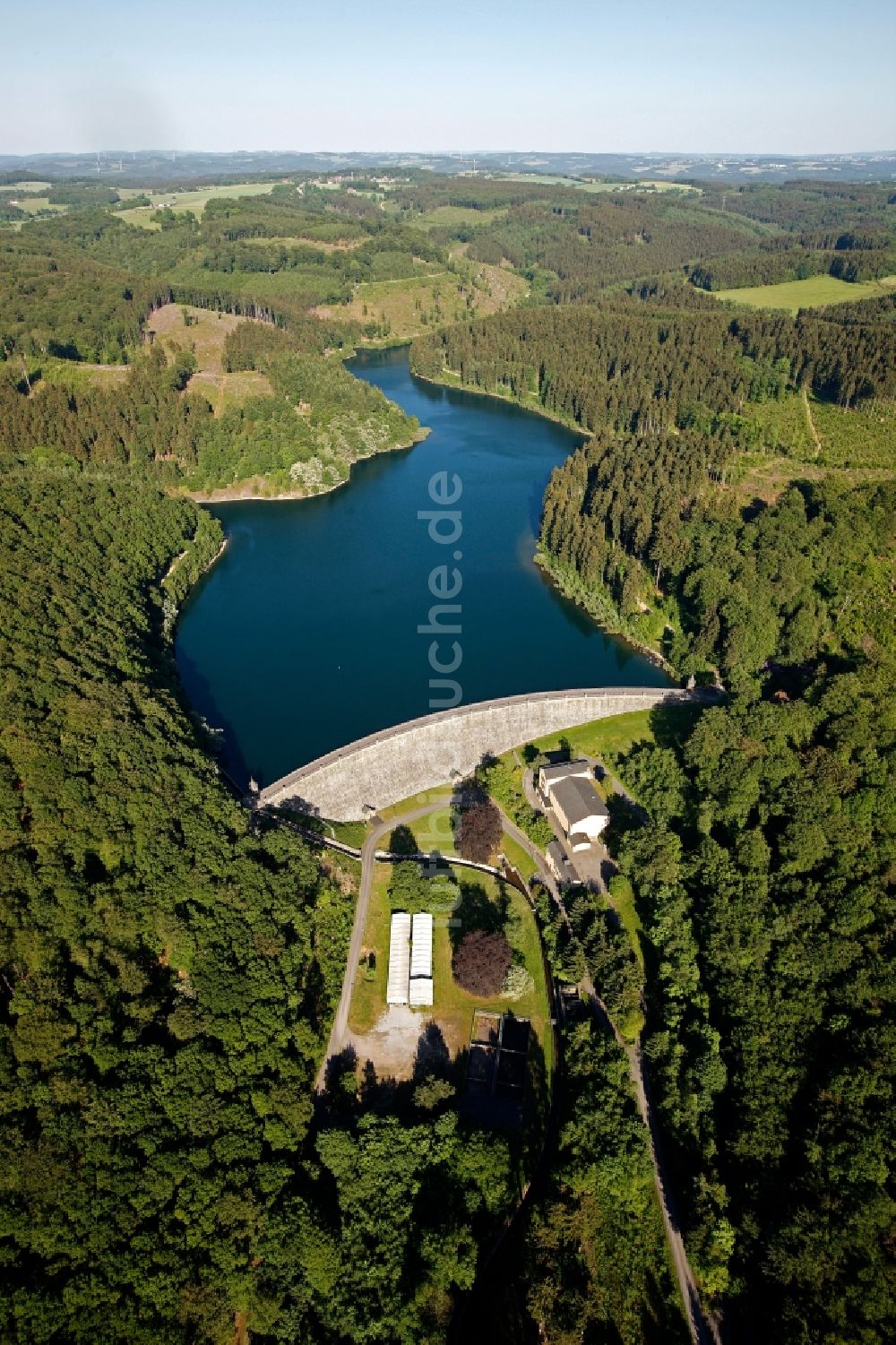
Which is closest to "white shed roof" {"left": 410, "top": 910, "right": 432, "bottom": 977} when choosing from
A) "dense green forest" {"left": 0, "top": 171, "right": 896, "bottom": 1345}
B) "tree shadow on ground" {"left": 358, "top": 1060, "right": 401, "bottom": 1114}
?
"dense green forest" {"left": 0, "top": 171, "right": 896, "bottom": 1345}

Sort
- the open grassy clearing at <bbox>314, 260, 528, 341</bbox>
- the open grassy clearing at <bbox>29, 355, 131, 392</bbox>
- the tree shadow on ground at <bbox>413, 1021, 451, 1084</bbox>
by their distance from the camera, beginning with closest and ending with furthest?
the tree shadow on ground at <bbox>413, 1021, 451, 1084</bbox>, the open grassy clearing at <bbox>29, 355, 131, 392</bbox>, the open grassy clearing at <bbox>314, 260, 528, 341</bbox>

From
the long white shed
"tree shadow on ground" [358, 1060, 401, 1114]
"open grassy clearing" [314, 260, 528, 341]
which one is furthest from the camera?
"open grassy clearing" [314, 260, 528, 341]

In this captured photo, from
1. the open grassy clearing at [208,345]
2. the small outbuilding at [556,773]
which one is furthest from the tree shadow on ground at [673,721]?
the open grassy clearing at [208,345]

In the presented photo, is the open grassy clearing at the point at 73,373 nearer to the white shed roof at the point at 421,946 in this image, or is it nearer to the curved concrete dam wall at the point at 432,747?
the curved concrete dam wall at the point at 432,747

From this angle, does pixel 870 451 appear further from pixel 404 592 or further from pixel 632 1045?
pixel 632 1045

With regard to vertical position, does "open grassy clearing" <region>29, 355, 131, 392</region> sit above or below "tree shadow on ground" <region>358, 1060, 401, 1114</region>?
above

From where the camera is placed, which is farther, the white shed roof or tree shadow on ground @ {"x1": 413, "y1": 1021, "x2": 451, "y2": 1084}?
the white shed roof

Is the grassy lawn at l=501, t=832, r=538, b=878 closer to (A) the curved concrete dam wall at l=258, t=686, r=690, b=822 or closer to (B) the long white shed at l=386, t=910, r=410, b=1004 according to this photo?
(A) the curved concrete dam wall at l=258, t=686, r=690, b=822

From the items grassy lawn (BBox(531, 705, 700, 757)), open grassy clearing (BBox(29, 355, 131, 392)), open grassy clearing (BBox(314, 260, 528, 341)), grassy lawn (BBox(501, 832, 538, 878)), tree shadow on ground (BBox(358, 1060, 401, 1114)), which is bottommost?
tree shadow on ground (BBox(358, 1060, 401, 1114))
